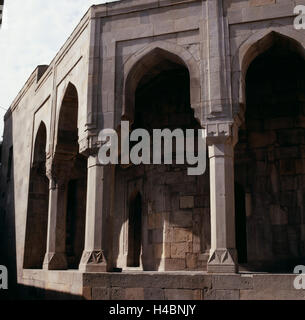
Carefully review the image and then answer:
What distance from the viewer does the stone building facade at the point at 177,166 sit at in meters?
8.18

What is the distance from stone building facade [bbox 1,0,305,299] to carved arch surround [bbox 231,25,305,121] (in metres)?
0.02

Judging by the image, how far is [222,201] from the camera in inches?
316

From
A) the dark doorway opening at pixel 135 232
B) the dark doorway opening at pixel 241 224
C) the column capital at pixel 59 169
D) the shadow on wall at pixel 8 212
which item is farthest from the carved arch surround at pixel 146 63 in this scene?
the shadow on wall at pixel 8 212

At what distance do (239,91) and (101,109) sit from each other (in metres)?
2.69

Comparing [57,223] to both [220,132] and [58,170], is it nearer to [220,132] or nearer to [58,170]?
[58,170]

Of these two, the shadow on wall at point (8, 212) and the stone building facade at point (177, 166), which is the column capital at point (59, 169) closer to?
the stone building facade at point (177, 166)

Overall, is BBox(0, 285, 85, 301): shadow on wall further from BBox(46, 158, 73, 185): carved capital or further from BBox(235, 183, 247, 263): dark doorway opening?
BBox(235, 183, 247, 263): dark doorway opening

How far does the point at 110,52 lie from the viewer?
376 inches

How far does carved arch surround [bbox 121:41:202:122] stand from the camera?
884 cm

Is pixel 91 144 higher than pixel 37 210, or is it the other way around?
pixel 91 144

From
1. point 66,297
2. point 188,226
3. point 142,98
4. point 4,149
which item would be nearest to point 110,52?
point 142,98

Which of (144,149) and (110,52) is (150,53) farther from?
(144,149)

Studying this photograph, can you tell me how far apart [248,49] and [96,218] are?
4.16m

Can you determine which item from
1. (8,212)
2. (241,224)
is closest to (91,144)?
(241,224)
